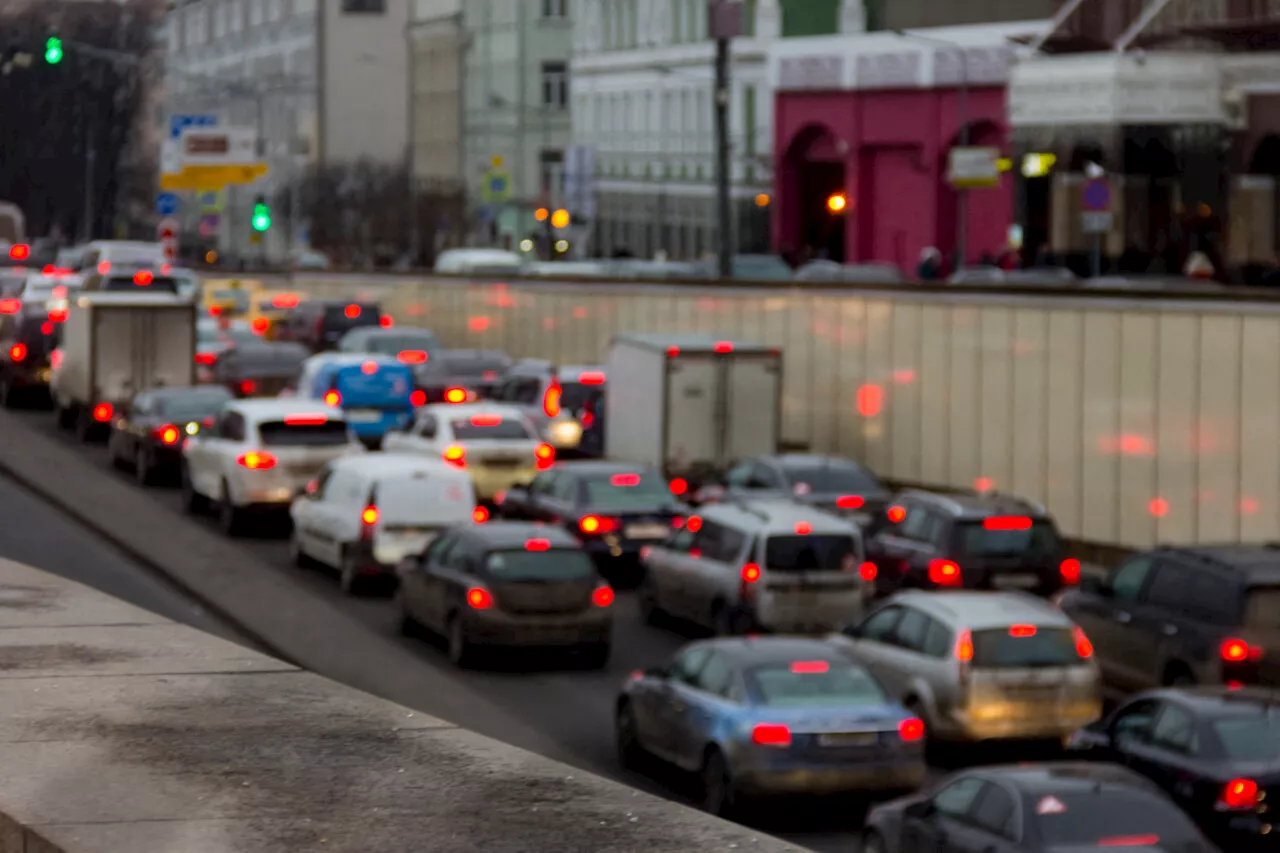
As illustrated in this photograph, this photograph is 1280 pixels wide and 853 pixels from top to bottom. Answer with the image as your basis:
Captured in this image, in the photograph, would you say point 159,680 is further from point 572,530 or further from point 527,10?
point 527,10

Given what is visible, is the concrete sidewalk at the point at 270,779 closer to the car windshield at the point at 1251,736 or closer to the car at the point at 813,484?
the car windshield at the point at 1251,736

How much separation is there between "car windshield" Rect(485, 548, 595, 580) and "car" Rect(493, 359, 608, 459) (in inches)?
571

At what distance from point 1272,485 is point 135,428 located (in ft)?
53.9

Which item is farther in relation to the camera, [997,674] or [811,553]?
[811,553]

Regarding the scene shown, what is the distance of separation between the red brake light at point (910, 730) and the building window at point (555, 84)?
3499 inches

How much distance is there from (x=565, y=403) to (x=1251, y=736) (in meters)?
24.7

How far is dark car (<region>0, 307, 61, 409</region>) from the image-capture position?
1832 inches

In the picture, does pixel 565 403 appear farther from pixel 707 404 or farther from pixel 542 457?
pixel 542 457

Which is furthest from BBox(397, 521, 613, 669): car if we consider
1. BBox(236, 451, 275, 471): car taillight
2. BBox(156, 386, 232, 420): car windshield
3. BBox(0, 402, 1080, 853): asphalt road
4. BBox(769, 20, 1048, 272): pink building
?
BBox(769, 20, 1048, 272): pink building

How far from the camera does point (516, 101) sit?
349ft

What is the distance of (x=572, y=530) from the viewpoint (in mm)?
29281

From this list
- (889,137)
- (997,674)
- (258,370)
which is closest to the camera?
(997,674)

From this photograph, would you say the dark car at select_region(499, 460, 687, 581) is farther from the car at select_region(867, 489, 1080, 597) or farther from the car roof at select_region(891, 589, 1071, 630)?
the car roof at select_region(891, 589, 1071, 630)

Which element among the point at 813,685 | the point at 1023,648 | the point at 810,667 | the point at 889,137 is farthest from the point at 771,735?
the point at 889,137
